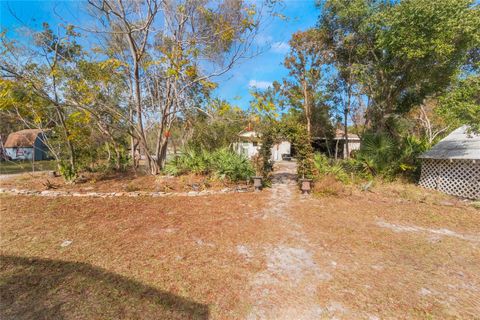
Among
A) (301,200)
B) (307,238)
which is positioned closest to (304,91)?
(301,200)

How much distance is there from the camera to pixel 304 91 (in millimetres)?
12742

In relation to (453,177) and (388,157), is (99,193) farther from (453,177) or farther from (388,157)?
(453,177)

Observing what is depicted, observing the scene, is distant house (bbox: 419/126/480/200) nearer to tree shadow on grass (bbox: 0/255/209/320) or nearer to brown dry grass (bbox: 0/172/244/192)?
brown dry grass (bbox: 0/172/244/192)

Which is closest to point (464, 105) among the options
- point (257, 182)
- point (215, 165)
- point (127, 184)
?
point (257, 182)

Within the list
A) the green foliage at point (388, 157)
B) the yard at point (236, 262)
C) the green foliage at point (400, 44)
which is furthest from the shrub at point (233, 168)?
the green foliage at point (400, 44)

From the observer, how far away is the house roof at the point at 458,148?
6934mm

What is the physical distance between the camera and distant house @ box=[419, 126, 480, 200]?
6816 mm

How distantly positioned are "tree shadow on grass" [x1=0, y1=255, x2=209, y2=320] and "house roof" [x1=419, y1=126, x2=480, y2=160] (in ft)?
30.3

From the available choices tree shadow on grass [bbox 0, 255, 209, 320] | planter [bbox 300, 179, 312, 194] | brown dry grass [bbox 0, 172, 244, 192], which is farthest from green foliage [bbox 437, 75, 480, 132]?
tree shadow on grass [bbox 0, 255, 209, 320]

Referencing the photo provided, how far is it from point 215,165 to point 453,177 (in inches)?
334

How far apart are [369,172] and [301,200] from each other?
12.9 feet

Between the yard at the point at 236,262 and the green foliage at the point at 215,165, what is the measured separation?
247cm

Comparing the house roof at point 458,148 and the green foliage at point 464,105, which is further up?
the green foliage at point 464,105

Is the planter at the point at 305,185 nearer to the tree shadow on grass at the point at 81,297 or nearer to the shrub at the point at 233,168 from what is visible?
the shrub at the point at 233,168
